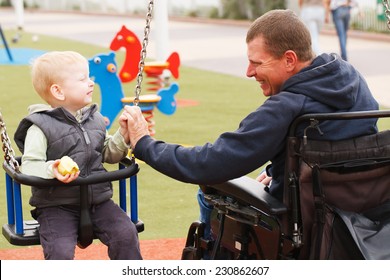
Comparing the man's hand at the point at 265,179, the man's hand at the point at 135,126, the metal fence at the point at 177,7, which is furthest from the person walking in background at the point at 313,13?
the man's hand at the point at 135,126

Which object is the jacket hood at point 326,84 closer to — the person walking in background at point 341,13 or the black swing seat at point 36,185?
the black swing seat at point 36,185

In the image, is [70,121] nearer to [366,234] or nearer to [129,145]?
[129,145]

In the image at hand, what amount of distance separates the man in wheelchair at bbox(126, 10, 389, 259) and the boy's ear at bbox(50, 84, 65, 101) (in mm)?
298

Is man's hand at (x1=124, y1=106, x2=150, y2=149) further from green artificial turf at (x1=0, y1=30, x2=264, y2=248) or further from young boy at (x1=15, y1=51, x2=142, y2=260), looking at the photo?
green artificial turf at (x1=0, y1=30, x2=264, y2=248)

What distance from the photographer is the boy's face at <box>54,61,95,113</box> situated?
3678mm

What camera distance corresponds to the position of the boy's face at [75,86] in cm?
368

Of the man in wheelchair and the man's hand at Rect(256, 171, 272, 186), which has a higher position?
the man in wheelchair

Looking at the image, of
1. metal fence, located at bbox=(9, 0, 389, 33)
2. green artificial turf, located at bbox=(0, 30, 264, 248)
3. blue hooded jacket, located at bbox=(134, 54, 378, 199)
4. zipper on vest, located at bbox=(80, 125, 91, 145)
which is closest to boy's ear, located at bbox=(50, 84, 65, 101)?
zipper on vest, located at bbox=(80, 125, 91, 145)

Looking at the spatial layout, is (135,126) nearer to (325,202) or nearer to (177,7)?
(325,202)

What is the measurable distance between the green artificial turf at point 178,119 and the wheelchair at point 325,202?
178 cm

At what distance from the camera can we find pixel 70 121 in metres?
3.66
